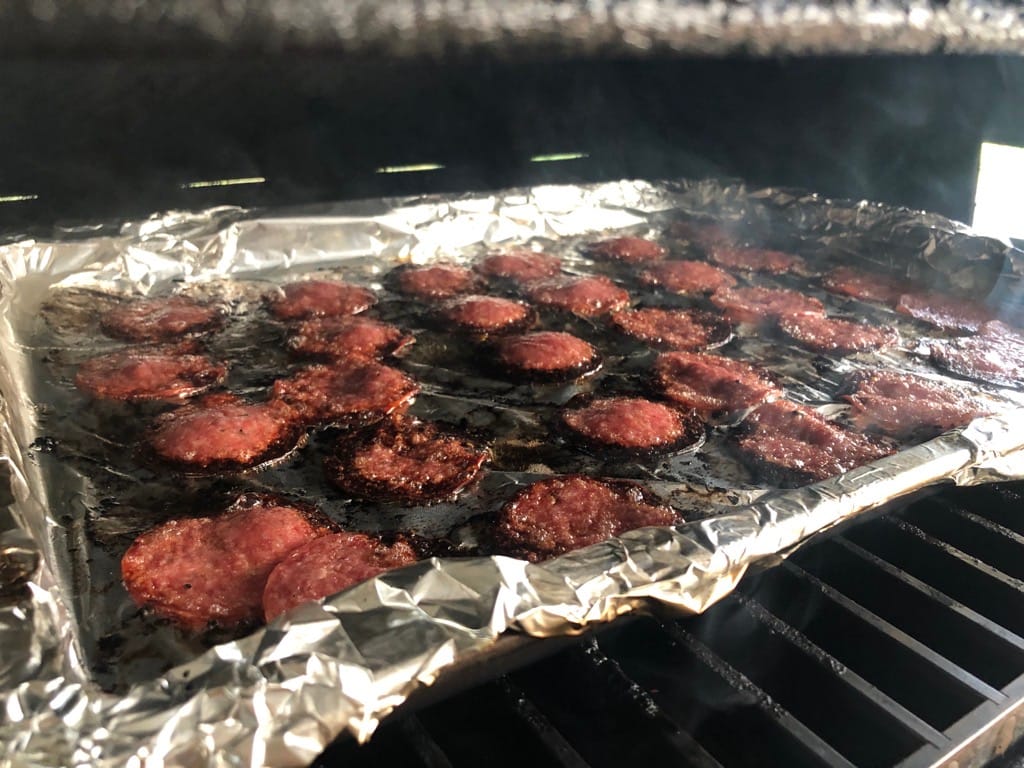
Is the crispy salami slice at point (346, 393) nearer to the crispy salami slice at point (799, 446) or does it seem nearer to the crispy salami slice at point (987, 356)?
the crispy salami slice at point (799, 446)

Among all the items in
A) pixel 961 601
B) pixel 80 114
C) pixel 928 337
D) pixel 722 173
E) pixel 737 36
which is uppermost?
pixel 737 36

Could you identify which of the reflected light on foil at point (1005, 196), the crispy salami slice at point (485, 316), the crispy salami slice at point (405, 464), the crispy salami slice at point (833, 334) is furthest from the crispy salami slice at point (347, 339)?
the reflected light on foil at point (1005, 196)

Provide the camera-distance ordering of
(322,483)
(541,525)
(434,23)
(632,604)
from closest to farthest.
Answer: (632,604), (434,23), (541,525), (322,483)

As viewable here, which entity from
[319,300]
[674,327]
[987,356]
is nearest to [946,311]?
[987,356]

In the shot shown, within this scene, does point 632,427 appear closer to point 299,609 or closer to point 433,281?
point 299,609

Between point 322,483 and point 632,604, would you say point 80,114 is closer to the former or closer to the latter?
point 322,483

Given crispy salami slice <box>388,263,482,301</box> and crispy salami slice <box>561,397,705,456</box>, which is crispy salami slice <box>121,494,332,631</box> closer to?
crispy salami slice <box>561,397,705,456</box>

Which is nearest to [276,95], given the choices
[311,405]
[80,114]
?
[80,114]
